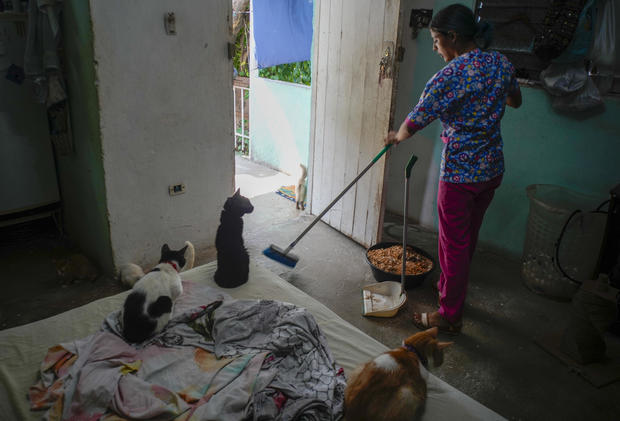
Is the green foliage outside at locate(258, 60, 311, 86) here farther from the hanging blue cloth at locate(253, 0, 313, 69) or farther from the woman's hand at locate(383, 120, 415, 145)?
the woman's hand at locate(383, 120, 415, 145)

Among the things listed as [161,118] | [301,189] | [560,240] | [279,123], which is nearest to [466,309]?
[560,240]

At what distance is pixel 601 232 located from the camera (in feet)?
8.66

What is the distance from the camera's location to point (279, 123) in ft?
16.8

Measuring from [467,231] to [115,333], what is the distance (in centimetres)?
181

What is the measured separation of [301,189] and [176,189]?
1487 mm

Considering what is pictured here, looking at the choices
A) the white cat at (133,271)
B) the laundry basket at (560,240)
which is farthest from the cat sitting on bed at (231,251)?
the laundry basket at (560,240)

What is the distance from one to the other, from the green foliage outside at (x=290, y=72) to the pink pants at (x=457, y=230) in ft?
9.25

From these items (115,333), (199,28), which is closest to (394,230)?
(199,28)

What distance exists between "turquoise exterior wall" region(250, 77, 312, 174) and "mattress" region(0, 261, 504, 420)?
268cm

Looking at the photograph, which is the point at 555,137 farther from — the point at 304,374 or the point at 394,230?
the point at 304,374

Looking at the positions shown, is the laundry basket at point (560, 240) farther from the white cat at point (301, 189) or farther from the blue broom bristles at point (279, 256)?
the white cat at point (301, 189)

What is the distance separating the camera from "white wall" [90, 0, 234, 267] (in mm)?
2512

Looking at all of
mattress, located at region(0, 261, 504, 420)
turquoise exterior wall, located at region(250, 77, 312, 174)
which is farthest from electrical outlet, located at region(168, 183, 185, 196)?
turquoise exterior wall, located at region(250, 77, 312, 174)

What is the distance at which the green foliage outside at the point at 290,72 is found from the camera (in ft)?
15.4
